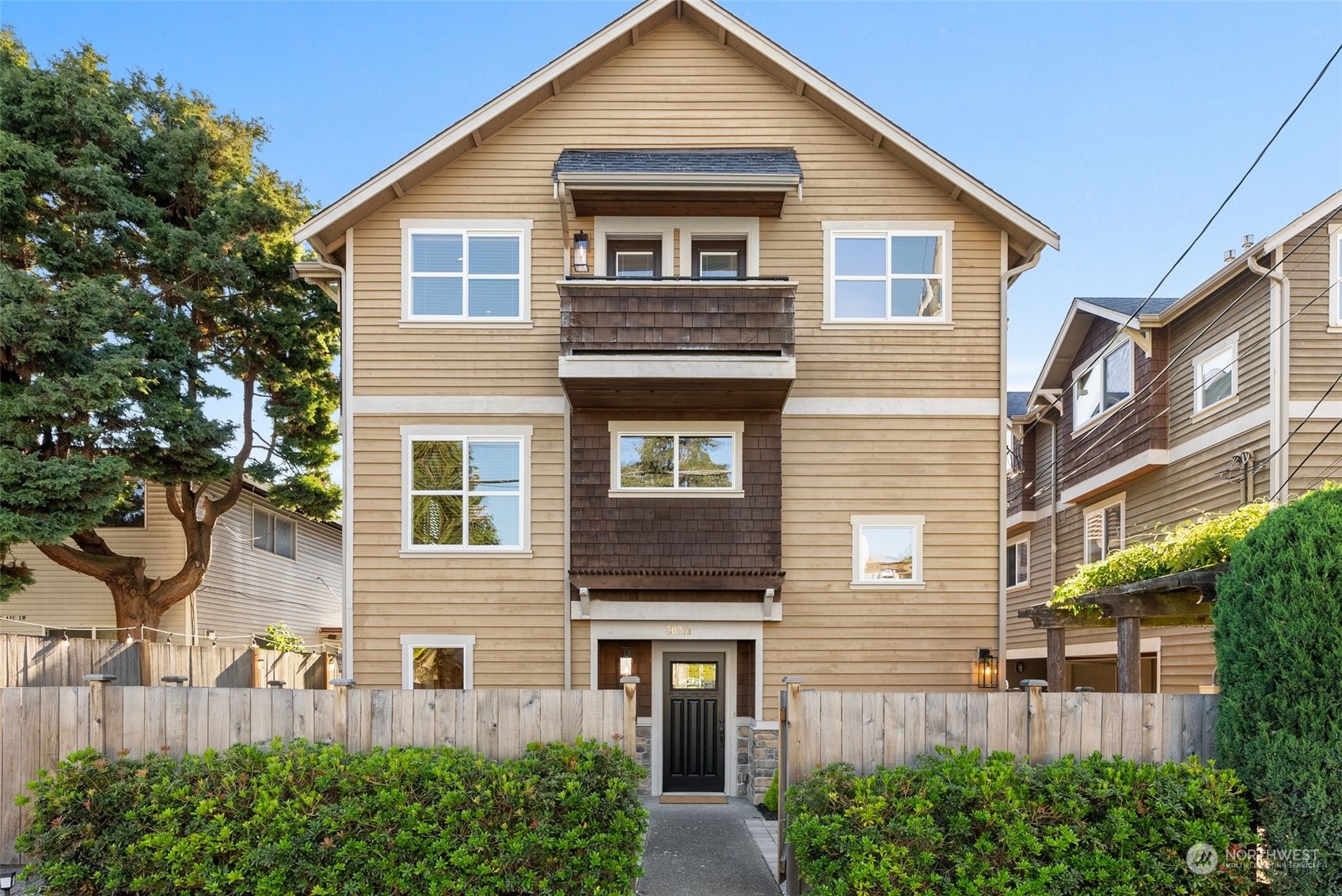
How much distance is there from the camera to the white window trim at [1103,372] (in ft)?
48.7

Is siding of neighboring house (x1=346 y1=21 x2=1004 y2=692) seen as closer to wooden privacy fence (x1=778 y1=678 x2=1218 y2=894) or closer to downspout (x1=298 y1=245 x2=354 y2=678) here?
downspout (x1=298 y1=245 x2=354 y2=678)

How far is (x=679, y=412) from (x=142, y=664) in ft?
28.1

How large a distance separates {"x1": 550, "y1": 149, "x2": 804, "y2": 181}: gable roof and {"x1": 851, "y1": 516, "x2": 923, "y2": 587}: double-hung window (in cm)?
457

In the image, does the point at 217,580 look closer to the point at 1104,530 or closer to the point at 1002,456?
the point at 1002,456

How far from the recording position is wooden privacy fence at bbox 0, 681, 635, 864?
266 inches

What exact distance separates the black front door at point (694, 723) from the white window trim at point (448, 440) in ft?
8.93

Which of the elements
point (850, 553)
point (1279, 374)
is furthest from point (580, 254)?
point (1279, 374)

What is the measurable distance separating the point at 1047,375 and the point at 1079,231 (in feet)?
21.9

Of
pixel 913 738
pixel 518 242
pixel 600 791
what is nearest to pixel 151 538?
pixel 518 242

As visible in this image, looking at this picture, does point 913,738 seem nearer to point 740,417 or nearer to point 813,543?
point 813,543

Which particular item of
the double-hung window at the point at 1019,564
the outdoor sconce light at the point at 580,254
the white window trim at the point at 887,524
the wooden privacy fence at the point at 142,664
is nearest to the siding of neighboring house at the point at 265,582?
the wooden privacy fence at the point at 142,664

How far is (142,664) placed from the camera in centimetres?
1173

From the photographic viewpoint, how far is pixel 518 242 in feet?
36.3

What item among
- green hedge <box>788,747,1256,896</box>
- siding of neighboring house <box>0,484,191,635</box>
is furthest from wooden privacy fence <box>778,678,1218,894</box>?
siding of neighboring house <box>0,484,191,635</box>
